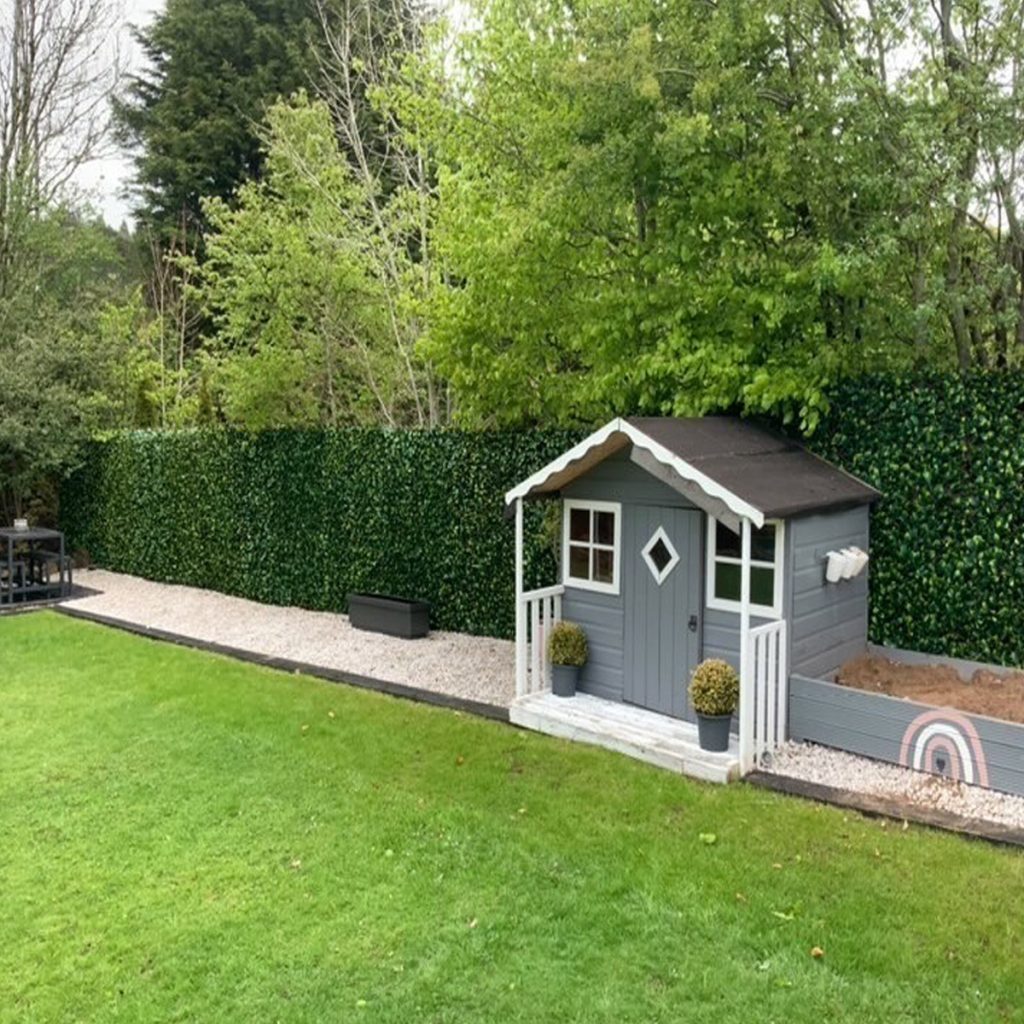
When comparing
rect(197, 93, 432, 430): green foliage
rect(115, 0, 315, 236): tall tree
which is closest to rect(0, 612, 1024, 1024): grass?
rect(197, 93, 432, 430): green foliage

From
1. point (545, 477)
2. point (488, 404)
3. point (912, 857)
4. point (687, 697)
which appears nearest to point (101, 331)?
point (488, 404)

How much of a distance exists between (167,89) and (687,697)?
975 inches

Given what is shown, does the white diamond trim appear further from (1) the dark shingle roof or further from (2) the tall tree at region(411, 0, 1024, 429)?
(2) the tall tree at region(411, 0, 1024, 429)

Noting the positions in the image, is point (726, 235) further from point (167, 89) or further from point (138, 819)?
point (167, 89)

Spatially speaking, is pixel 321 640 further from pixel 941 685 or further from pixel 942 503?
pixel 942 503

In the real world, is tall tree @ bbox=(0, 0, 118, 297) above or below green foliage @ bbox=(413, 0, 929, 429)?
above

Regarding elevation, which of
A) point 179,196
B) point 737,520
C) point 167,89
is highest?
point 167,89

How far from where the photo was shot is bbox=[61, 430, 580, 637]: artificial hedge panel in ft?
31.0

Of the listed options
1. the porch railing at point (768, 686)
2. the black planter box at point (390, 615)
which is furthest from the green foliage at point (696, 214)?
the black planter box at point (390, 615)

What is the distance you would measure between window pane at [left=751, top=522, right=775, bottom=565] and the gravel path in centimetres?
256

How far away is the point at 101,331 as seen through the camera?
54.6 feet

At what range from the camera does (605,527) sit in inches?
279

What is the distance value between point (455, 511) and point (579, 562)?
2.75 metres

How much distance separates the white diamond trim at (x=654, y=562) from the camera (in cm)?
652
